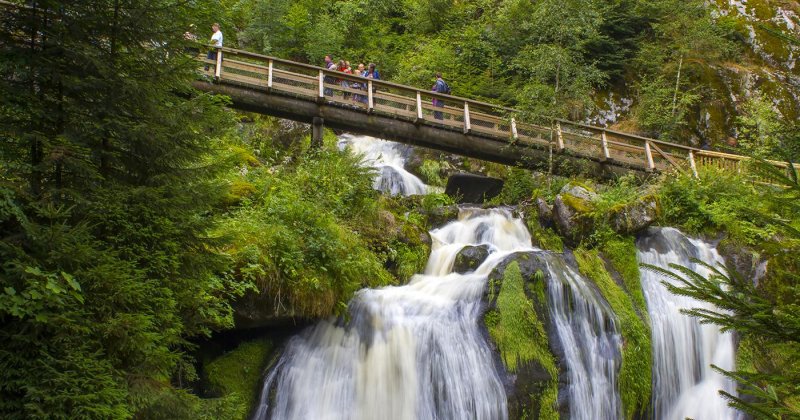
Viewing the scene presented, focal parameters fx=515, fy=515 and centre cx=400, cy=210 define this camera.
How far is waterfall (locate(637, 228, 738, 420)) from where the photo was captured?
802 centimetres

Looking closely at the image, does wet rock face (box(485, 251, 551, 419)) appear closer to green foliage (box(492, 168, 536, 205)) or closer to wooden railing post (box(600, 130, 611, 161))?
green foliage (box(492, 168, 536, 205))

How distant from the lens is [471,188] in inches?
596

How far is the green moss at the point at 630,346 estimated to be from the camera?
25.3 ft

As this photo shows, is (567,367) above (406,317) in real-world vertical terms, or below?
below

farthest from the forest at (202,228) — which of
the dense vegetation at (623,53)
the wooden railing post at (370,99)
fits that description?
the dense vegetation at (623,53)

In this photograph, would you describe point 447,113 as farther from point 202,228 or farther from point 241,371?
point 202,228

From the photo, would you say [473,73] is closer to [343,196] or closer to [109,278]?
[343,196]

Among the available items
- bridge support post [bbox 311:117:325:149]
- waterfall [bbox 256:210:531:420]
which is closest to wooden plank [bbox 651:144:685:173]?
waterfall [bbox 256:210:531:420]

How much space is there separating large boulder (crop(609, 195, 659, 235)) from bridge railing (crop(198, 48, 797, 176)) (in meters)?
3.38

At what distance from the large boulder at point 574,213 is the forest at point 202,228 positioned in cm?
13

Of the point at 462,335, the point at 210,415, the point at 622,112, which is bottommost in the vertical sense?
the point at 210,415

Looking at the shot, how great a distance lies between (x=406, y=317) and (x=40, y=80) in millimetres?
5598

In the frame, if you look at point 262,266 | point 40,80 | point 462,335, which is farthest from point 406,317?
point 40,80

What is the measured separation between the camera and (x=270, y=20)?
21.0m
